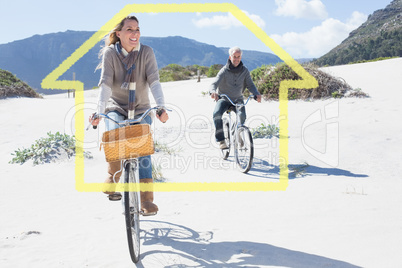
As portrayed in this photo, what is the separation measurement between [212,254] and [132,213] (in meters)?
0.84

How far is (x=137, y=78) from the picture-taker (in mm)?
3658

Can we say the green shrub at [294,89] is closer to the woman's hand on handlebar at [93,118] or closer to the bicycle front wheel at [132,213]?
the bicycle front wheel at [132,213]

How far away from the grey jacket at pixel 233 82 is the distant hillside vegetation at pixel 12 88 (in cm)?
1179

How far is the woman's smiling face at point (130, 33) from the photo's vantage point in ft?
11.4

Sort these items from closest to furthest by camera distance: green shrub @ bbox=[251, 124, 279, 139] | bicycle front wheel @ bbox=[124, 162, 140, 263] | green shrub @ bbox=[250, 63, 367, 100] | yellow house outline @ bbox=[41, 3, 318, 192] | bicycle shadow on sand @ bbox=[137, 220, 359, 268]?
bicycle front wheel @ bbox=[124, 162, 140, 263], bicycle shadow on sand @ bbox=[137, 220, 359, 268], yellow house outline @ bbox=[41, 3, 318, 192], green shrub @ bbox=[251, 124, 279, 139], green shrub @ bbox=[250, 63, 367, 100]

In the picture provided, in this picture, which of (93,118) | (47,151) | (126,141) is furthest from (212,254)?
(47,151)

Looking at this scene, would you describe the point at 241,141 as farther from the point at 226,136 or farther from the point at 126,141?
the point at 126,141

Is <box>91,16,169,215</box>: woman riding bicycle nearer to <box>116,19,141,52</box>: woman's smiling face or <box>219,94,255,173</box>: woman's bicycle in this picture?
<box>116,19,141,52</box>: woman's smiling face

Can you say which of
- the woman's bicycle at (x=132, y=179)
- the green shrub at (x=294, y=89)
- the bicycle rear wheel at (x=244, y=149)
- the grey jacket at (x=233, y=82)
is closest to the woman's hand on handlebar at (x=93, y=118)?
the woman's bicycle at (x=132, y=179)

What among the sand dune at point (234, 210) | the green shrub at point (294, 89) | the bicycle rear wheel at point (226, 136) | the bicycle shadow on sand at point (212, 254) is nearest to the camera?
the bicycle shadow on sand at point (212, 254)

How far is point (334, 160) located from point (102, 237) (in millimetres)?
4609

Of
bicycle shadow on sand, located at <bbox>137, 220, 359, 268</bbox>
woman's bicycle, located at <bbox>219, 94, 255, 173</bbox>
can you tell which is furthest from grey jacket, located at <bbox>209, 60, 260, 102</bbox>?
bicycle shadow on sand, located at <bbox>137, 220, 359, 268</bbox>

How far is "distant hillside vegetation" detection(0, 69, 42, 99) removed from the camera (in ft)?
49.3

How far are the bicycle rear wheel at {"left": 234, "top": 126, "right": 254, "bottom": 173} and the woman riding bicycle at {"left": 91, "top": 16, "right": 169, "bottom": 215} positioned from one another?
8.90 ft
